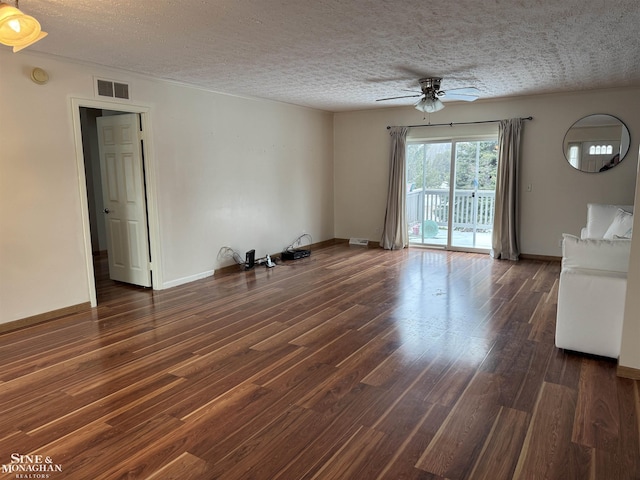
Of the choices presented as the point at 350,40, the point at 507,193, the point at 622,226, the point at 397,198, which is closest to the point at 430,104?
the point at 350,40

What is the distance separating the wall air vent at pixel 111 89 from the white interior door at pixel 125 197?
14.1 inches

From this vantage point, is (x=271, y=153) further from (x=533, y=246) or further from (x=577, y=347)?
(x=577, y=347)

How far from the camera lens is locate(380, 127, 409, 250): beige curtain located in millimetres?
7730

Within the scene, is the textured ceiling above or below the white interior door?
above

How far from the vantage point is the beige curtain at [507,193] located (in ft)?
22.1

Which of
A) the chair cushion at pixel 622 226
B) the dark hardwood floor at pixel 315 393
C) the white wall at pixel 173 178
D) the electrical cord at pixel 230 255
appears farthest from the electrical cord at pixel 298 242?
the chair cushion at pixel 622 226

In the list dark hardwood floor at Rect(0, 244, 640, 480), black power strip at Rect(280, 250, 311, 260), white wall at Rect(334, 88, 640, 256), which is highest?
white wall at Rect(334, 88, 640, 256)

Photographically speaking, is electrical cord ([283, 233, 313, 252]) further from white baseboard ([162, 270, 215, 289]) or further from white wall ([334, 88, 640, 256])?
white baseboard ([162, 270, 215, 289])

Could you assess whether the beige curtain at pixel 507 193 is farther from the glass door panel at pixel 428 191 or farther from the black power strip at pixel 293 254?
the black power strip at pixel 293 254

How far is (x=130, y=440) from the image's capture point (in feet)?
7.61

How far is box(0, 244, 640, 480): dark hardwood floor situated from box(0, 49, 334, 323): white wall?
696 millimetres

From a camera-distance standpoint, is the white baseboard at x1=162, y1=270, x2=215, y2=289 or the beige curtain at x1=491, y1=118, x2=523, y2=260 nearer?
the white baseboard at x1=162, y1=270, x2=215, y2=289

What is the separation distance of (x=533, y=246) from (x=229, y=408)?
19.5ft

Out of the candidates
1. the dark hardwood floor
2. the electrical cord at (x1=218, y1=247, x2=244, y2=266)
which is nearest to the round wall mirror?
the dark hardwood floor
